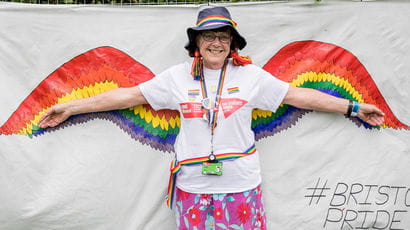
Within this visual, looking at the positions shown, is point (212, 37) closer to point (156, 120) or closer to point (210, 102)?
point (210, 102)

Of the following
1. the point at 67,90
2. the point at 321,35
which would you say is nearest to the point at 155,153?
the point at 67,90

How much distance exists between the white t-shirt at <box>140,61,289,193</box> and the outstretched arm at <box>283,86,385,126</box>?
125mm

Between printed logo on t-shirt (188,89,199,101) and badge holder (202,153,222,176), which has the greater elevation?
printed logo on t-shirt (188,89,199,101)

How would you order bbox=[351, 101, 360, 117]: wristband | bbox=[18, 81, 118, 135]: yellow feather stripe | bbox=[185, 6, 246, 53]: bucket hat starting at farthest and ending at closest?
bbox=[18, 81, 118, 135]: yellow feather stripe < bbox=[351, 101, 360, 117]: wristband < bbox=[185, 6, 246, 53]: bucket hat

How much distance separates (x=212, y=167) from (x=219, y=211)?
1.00ft

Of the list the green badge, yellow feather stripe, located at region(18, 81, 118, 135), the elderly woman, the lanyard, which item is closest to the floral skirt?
the elderly woman

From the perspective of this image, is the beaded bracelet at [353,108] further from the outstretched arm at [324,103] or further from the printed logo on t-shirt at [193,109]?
the printed logo on t-shirt at [193,109]

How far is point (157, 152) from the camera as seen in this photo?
3.21 metres

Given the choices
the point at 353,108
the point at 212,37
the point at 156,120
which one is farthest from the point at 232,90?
the point at 353,108

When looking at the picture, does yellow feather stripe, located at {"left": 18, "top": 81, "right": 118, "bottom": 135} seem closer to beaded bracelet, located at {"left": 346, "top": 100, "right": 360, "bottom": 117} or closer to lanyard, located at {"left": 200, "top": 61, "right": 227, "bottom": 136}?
lanyard, located at {"left": 200, "top": 61, "right": 227, "bottom": 136}

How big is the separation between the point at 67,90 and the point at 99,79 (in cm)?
26

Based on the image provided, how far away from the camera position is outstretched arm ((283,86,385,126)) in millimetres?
2918

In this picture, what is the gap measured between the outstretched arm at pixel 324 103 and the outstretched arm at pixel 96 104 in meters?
1.09

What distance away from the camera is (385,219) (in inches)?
131
